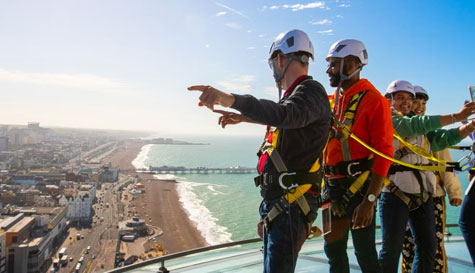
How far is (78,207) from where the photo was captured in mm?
40344

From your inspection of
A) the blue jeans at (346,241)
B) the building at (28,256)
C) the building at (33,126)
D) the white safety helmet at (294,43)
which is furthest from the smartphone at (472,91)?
the building at (33,126)

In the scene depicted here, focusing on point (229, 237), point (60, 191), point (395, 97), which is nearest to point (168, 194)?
point (60, 191)

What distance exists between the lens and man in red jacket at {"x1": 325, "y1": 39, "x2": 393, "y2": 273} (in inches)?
65.3

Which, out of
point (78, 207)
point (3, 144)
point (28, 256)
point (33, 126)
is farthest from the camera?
point (33, 126)

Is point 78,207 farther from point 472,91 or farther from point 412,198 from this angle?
point 472,91

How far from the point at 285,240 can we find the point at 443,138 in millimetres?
1497

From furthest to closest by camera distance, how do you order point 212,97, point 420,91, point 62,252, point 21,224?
point 21,224 < point 62,252 < point 420,91 < point 212,97

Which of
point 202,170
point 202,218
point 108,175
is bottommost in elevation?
point 202,218

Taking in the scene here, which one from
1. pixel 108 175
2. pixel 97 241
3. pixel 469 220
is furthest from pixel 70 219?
pixel 469 220

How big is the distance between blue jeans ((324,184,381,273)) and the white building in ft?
138

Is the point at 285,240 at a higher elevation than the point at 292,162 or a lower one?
lower

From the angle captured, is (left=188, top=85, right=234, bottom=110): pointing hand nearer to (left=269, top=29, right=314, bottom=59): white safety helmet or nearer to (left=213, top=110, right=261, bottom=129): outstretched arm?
(left=213, top=110, right=261, bottom=129): outstretched arm

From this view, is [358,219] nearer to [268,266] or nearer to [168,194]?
[268,266]

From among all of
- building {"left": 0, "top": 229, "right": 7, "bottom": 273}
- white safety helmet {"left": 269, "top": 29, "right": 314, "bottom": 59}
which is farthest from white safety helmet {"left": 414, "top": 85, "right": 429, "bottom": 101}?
Result: building {"left": 0, "top": 229, "right": 7, "bottom": 273}
